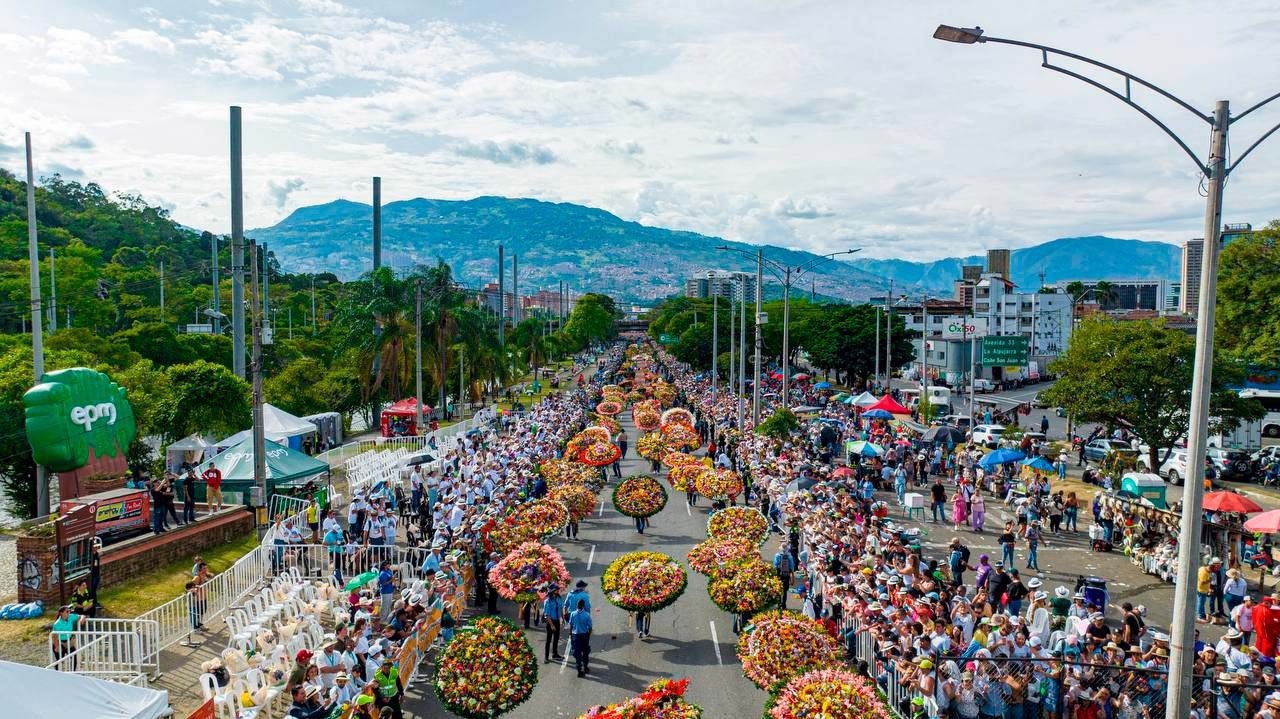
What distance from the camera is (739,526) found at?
1619 cm

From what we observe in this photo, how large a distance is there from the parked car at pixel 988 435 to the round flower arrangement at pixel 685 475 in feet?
50.5

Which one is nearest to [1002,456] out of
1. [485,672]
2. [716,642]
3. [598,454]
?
[598,454]

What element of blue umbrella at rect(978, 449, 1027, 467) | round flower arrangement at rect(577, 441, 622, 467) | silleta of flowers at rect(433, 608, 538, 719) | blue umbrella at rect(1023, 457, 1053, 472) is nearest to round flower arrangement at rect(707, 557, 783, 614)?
silleta of flowers at rect(433, 608, 538, 719)

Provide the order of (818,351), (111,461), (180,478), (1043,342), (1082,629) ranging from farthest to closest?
(1043,342) < (818,351) < (180,478) < (111,461) < (1082,629)

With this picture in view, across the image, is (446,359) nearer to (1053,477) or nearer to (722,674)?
(1053,477)

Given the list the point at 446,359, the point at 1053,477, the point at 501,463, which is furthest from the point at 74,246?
the point at 1053,477

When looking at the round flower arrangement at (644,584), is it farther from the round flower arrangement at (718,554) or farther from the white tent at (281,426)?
the white tent at (281,426)

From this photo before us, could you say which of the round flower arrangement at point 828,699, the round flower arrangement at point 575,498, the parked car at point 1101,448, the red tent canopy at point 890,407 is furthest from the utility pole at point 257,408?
the parked car at point 1101,448

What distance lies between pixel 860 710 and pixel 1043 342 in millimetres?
95046

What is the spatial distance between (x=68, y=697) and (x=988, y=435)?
33.3 metres

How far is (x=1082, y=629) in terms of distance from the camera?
12234 millimetres

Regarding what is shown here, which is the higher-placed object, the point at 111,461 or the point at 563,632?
the point at 111,461

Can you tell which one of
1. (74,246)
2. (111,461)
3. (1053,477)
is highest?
(74,246)

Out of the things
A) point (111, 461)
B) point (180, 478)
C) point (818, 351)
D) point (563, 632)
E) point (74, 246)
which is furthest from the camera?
point (818, 351)
